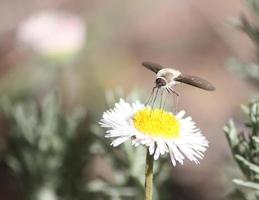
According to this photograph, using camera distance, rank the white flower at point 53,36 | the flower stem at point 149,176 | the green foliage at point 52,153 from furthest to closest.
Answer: the white flower at point 53,36
the green foliage at point 52,153
the flower stem at point 149,176

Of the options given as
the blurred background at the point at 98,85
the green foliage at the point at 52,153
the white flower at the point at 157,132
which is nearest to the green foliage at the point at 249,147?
the white flower at the point at 157,132

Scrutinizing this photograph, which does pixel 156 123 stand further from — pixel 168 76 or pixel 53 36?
pixel 53 36

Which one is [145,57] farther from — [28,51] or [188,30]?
[28,51]

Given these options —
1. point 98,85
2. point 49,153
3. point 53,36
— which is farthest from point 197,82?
point 98,85

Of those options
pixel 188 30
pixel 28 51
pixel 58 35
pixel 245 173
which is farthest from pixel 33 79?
pixel 245 173

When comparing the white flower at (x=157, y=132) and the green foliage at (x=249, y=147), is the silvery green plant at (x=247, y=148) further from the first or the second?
the white flower at (x=157, y=132)

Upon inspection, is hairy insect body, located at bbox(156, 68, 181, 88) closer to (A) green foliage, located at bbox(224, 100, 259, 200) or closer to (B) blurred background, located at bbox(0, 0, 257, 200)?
(A) green foliage, located at bbox(224, 100, 259, 200)

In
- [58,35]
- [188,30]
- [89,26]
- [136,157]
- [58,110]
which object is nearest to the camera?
[136,157]
